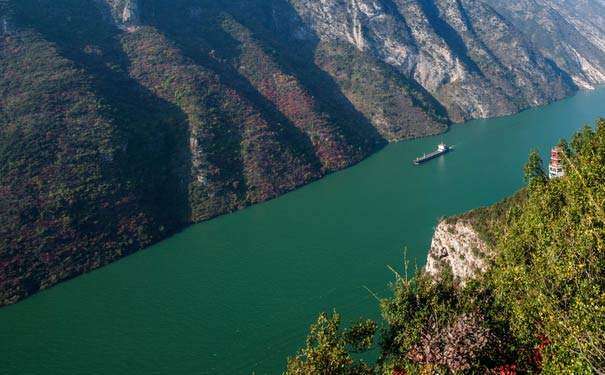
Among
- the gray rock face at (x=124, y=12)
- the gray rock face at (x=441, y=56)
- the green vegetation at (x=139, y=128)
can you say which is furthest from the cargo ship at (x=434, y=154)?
the gray rock face at (x=124, y=12)

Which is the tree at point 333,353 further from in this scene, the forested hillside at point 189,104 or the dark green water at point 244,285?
the forested hillside at point 189,104

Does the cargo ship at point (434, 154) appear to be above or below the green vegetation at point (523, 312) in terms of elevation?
below

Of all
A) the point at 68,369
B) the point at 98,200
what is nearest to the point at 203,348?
the point at 68,369

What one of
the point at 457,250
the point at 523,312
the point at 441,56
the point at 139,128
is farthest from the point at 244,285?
the point at 441,56

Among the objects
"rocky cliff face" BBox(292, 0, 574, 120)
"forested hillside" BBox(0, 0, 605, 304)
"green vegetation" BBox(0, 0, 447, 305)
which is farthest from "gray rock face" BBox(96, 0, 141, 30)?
"rocky cliff face" BBox(292, 0, 574, 120)

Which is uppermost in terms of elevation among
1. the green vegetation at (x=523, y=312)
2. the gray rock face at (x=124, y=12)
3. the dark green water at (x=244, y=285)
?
the green vegetation at (x=523, y=312)

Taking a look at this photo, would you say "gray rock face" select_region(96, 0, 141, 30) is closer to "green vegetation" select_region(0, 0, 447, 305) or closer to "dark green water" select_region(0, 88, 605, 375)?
"green vegetation" select_region(0, 0, 447, 305)

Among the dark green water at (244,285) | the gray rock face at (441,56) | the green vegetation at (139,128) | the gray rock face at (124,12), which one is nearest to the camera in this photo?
the dark green water at (244,285)
